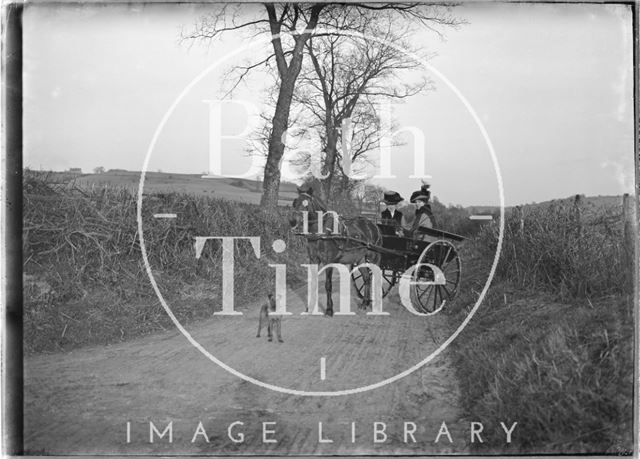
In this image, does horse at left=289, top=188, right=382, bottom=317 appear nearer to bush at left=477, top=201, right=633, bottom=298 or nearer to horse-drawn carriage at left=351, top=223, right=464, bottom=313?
horse-drawn carriage at left=351, top=223, right=464, bottom=313

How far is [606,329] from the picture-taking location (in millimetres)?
4453

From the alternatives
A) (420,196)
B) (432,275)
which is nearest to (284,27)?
(420,196)

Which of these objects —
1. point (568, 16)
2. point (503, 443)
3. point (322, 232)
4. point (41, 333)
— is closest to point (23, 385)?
point (41, 333)

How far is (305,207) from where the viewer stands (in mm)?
5781

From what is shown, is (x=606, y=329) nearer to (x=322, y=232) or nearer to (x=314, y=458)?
(x=314, y=458)

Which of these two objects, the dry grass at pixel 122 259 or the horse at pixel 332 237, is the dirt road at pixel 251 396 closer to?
the dry grass at pixel 122 259

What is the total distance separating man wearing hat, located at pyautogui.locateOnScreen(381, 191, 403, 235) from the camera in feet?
18.0

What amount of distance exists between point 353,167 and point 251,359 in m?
2.11

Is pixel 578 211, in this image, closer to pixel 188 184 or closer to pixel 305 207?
pixel 305 207

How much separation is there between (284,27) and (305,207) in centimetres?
180

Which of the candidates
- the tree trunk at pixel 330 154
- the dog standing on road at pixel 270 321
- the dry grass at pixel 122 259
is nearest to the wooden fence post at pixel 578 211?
the tree trunk at pixel 330 154

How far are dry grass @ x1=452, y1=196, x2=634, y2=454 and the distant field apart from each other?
240cm

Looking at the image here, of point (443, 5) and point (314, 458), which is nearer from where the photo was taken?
point (314, 458)

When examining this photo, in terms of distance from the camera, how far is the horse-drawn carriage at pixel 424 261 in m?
6.30
